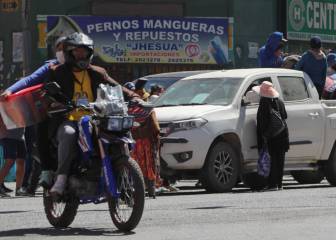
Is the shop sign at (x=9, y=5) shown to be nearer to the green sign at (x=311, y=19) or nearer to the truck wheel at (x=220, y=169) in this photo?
the green sign at (x=311, y=19)

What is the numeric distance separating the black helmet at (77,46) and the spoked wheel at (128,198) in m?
1.09

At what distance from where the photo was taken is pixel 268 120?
15.9 meters

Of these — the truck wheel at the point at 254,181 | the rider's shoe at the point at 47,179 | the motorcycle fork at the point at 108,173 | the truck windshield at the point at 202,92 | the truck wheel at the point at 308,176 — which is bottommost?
the truck wheel at the point at 308,176

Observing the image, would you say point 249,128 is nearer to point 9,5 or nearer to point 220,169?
point 220,169

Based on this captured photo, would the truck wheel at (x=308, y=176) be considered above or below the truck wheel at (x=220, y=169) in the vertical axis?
below

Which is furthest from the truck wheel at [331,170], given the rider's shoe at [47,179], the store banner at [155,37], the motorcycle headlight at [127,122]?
the store banner at [155,37]

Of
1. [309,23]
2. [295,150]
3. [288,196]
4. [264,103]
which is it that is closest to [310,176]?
[295,150]

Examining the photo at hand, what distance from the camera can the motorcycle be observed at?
991 centimetres

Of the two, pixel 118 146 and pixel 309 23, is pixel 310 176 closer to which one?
pixel 118 146

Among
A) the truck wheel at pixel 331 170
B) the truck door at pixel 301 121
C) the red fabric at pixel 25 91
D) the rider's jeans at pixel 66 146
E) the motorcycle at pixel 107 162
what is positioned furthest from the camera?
the truck wheel at pixel 331 170

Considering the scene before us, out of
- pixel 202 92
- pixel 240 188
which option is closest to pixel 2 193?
pixel 202 92

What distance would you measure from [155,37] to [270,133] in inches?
729

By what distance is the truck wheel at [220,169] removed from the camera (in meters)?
15.6

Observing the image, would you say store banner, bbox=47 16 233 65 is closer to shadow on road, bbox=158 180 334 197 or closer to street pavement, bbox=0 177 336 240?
shadow on road, bbox=158 180 334 197
